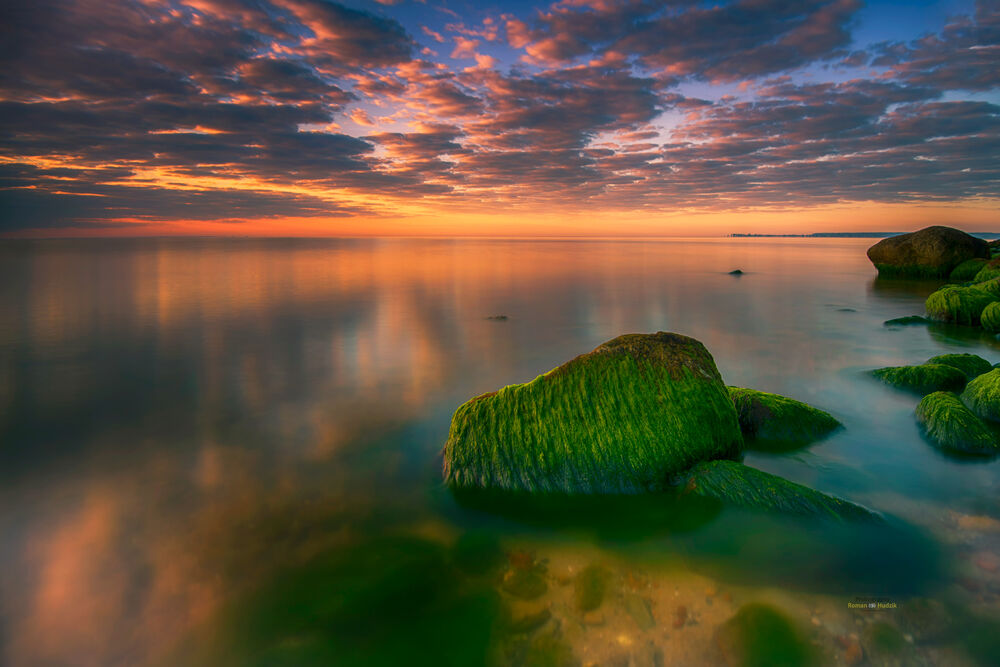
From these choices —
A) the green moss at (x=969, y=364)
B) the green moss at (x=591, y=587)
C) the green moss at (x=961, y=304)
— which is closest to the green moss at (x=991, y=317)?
the green moss at (x=961, y=304)

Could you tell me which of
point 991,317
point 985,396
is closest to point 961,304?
point 991,317

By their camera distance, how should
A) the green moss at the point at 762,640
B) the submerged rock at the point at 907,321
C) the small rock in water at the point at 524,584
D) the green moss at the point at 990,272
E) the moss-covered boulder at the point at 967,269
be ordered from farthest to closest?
the moss-covered boulder at the point at 967,269 < the green moss at the point at 990,272 < the submerged rock at the point at 907,321 < the small rock in water at the point at 524,584 < the green moss at the point at 762,640

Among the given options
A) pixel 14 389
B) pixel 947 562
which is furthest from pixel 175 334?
pixel 947 562

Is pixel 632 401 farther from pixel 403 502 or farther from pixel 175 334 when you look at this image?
pixel 175 334

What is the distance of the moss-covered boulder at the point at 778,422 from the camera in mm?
5965

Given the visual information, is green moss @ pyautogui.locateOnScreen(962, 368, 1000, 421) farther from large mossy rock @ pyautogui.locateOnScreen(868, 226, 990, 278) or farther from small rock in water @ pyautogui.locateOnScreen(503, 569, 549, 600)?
large mossy rock @ pyautogui.locateOnScreen(868, 226, 990, 278)

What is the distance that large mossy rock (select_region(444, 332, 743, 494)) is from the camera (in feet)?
16.0

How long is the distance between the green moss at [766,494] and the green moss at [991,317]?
1177cm

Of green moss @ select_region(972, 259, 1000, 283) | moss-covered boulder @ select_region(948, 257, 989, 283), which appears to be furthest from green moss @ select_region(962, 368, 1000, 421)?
moss-covered boulder @ select_region(948, 257, 989, 283)

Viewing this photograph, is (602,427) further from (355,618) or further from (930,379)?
(930,379)

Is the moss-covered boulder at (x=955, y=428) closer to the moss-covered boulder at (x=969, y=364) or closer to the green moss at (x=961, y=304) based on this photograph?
the moss-covered boulder at (x=969, y=364)

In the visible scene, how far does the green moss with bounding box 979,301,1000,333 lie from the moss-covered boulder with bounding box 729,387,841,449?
9.58 metres

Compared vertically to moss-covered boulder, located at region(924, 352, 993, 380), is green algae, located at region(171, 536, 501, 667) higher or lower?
lower

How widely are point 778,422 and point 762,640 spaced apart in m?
3.57
